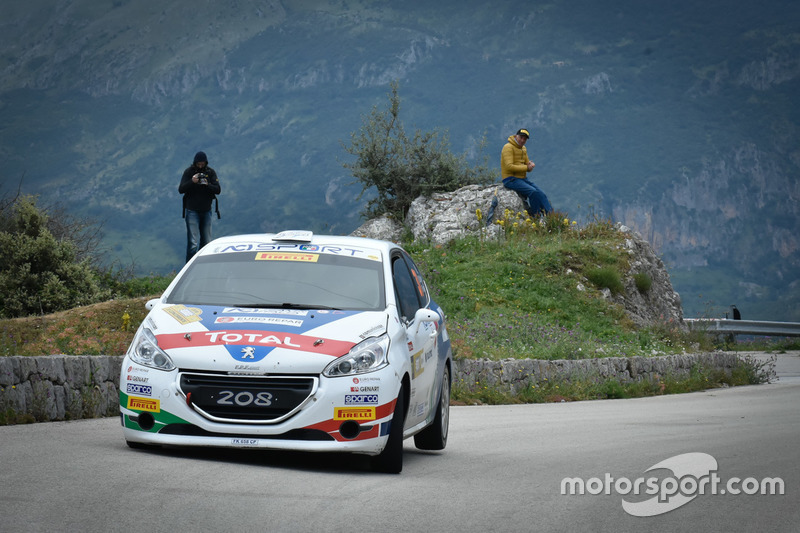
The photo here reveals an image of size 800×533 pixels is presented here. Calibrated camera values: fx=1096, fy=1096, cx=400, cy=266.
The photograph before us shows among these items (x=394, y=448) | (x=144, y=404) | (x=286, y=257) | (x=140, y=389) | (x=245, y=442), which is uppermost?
(x=286, y=257)

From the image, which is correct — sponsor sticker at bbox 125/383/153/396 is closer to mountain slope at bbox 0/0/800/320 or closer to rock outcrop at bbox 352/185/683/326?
rock outcrop at bbox 352/185/683/326

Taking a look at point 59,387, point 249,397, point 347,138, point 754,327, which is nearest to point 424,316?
point 249,397

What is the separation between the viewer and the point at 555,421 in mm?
13328

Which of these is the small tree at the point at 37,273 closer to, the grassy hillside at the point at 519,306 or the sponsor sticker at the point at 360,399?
the grassy hillside at the point at 519,306

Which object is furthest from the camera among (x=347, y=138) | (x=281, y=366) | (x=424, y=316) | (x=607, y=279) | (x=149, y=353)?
(x=347, y=138)

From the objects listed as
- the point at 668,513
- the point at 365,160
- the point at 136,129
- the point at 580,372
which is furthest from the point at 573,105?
the point at 668,513

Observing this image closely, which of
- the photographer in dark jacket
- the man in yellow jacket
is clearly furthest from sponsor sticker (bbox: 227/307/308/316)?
the man in yellow jacket

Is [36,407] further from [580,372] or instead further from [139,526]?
[580,372]

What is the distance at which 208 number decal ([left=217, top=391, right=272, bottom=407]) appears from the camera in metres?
7.72

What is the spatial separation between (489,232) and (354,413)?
847 inches

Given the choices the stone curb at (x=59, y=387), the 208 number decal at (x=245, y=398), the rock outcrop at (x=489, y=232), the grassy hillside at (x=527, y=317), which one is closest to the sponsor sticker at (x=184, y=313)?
the 208 number decal at (x=245, y=398)

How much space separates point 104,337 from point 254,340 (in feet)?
29.6

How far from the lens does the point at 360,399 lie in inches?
306

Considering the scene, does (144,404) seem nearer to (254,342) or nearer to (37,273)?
(254,342)
